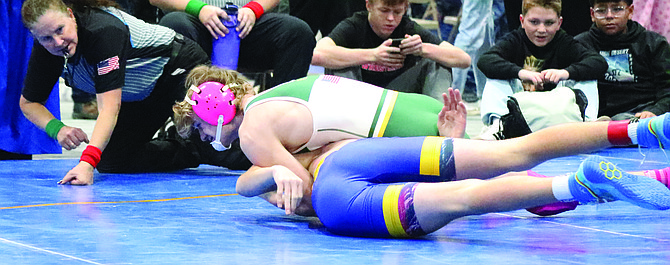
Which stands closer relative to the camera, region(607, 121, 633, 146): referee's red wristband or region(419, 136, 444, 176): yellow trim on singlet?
region(607, 121, 633, 146): referee's red wristband

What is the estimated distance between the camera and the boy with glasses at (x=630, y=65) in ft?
18.1

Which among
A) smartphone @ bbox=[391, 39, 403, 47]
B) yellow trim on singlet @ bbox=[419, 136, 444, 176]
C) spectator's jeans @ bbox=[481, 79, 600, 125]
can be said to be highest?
yellow trim on singlet @ bbox=[419, 136, 444, 176]

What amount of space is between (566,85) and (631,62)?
0.51m

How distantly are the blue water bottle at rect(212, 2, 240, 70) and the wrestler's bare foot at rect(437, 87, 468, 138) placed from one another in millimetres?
1773

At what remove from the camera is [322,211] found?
263cm

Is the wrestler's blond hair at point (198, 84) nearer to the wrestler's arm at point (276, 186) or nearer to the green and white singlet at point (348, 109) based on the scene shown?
the green and white singlet at point (348, 109)

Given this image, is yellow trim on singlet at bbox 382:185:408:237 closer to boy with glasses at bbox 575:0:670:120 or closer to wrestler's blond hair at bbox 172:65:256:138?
wrestler's blond hair at bbox 172:65:256:138

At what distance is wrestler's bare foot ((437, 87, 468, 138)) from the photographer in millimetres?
3068

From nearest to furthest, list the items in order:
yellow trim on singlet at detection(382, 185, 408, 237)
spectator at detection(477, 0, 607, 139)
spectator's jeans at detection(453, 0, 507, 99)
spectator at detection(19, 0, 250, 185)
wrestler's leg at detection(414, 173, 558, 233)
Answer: wrestler's leg at detection(414, 173, 558, 233), yellow trim on singlet at detection(382, 185, 408, 237), spectator at detection(19, 0, 250, 185), spectator at detection(477, 0, 607, 139), spectator's jeans at detection(453, 0, 507, 99)

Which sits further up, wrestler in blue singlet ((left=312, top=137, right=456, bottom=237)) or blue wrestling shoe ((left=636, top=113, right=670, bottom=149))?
blue wrestling shoe ((left=636, top=113, right=670, bottom=149))

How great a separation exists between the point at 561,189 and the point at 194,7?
9.21 ft

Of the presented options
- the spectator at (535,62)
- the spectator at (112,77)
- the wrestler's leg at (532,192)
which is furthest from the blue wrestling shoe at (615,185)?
the spectator at (535,62)

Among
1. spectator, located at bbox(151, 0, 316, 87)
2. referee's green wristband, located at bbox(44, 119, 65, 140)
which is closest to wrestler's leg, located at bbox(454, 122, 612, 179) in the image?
spectator, located at bbox(151, 0, 316, 87)

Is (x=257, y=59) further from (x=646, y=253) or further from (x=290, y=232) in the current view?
(x=646, y=253)
